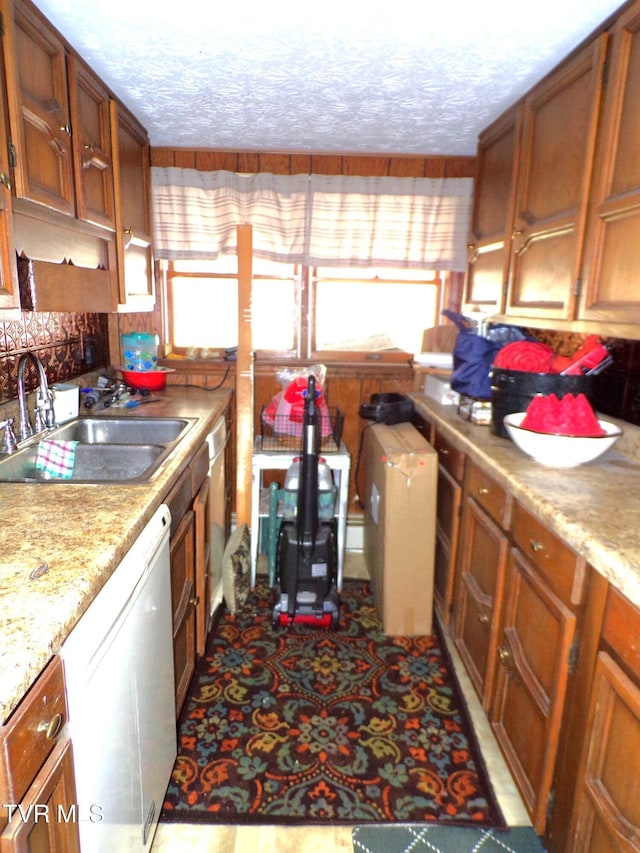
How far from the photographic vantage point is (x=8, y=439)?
1.63 m

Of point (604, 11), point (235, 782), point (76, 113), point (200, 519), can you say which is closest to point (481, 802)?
point (235, 782)

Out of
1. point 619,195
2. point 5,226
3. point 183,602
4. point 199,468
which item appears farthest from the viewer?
point 199,468

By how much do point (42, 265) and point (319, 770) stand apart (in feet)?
5.42

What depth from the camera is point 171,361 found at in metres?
3.02

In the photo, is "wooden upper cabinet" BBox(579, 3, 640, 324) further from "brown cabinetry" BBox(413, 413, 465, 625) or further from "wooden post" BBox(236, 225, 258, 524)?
"wooden post" BBox(236, 225, 258, 524)

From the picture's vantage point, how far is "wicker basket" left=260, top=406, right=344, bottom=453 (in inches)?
107

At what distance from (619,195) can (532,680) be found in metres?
1.31

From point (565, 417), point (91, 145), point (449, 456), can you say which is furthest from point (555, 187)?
point (91, 145)

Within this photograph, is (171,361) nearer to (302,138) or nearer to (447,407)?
(302,138)

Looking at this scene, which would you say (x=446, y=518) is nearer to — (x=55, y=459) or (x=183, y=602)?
(x=183, y=602)

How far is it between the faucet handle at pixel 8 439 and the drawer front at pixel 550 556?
4.82ft

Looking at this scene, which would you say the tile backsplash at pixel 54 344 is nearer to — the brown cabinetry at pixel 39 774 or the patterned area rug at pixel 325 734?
the brown cabinetry at pixel 39 774

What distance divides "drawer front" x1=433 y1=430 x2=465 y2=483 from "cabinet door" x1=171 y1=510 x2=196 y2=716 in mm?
1001

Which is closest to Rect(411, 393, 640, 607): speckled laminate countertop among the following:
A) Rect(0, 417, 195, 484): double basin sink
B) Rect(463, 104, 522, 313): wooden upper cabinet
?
Rect(463, 104, 522, 313): wooden upper cabinet
